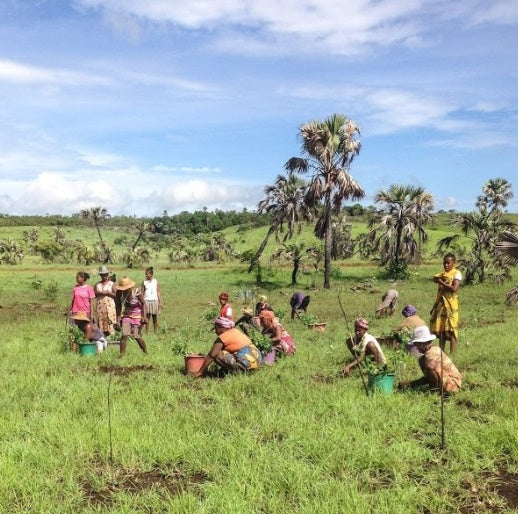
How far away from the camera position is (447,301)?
10.2 m

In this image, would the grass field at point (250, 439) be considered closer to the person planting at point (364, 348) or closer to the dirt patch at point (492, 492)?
the dirt patch at point (492, 492)

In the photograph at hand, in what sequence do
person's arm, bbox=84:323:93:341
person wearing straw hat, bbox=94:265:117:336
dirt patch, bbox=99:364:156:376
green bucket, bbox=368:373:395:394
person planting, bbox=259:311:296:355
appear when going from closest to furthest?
green bucket, bbox=368:373:395:394
dirt patch, bbox=99:364:156:376
person planting, bbox=259:311:296:355
person's arm, bbox=84:323:93:341
person wearing straw hat, bbox=94:265:117:336

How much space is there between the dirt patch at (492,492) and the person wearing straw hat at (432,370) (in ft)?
A: 7.53

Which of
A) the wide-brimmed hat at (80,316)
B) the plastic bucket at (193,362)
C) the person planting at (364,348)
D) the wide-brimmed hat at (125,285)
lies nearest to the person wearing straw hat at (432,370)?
the person planting at (364,348)

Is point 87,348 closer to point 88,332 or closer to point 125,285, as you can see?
point 88,332

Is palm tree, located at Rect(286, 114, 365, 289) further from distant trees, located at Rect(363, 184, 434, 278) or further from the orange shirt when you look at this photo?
the orange shirt

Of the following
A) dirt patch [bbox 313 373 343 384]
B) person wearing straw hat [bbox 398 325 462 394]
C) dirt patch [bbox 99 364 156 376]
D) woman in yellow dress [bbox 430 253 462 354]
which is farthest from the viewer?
woman in yellow dress [bbox 430 253 462 354]

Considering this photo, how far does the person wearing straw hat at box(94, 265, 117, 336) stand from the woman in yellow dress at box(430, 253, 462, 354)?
22.6 ft

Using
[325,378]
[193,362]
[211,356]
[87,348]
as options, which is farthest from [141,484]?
[87,348]

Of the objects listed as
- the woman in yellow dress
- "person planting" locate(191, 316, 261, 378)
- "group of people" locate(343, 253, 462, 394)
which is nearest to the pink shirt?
"person planting" locate(191, 316, 261, 378)

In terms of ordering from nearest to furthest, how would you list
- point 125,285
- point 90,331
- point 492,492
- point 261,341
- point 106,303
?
1. point 492,492
2. point 261,341
3. point 90,331
4. point 106,303
5. point 125,285

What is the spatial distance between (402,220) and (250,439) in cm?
3078

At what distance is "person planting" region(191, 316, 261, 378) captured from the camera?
8.88m

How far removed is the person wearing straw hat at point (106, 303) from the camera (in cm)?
1204
